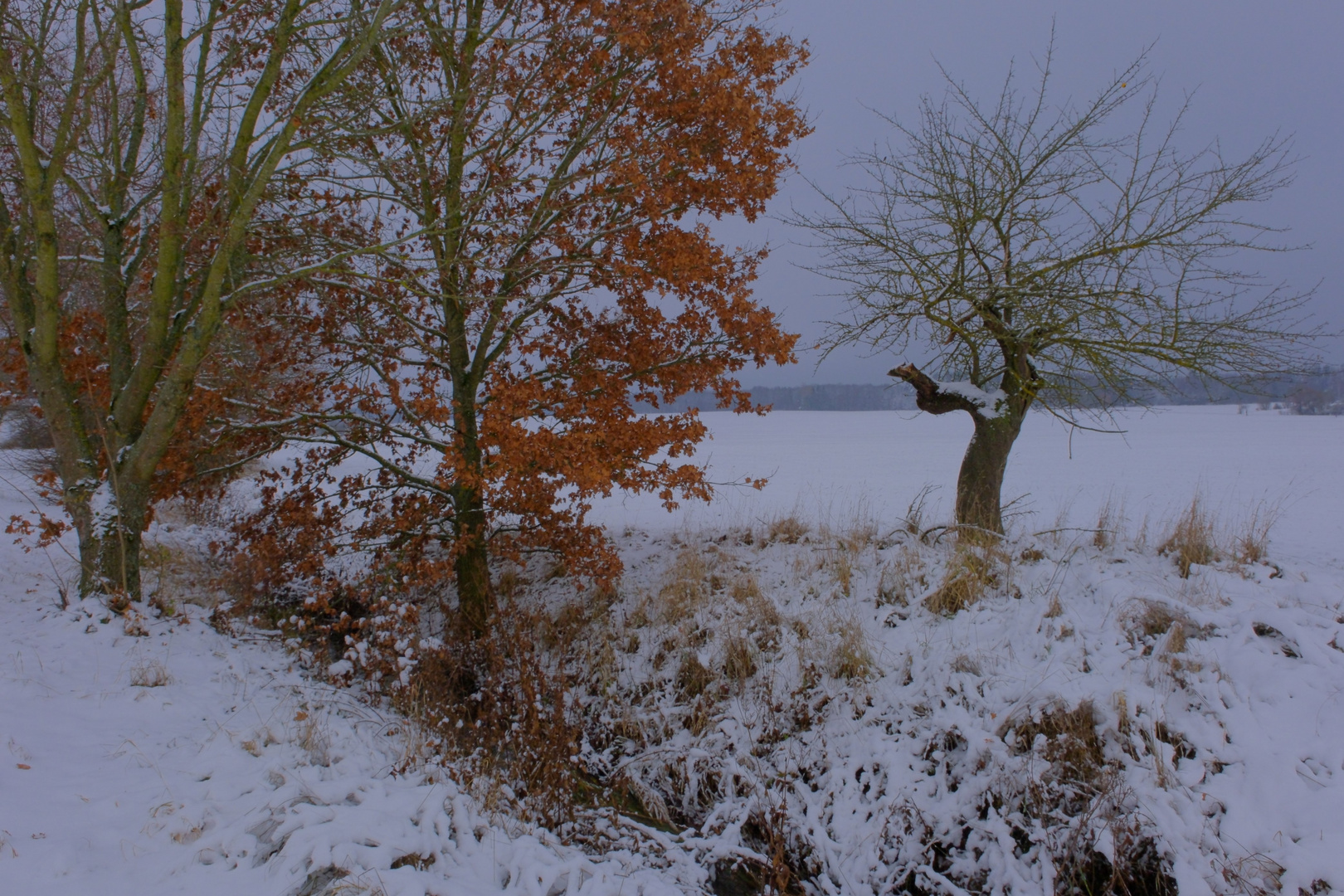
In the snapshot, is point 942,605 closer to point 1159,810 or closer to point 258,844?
point 1159,810

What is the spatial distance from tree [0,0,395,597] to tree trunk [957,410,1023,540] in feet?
23.8

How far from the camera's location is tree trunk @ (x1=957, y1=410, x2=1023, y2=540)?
287 inches

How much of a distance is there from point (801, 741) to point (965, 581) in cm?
219

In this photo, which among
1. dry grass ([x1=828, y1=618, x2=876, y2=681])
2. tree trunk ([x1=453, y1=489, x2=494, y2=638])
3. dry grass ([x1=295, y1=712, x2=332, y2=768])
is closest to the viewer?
dry grass ([x1=295, y1=712, x2=332, y2=768])

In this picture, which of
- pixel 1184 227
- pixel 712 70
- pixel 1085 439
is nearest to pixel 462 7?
pixel 712 70

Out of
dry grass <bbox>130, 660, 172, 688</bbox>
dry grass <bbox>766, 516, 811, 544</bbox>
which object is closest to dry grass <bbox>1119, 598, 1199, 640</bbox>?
dry grass <bbox>766, 516, 811, 544</bbox>

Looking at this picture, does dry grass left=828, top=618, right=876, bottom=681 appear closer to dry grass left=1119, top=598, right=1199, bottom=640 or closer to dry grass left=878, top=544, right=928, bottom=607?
dry grass left=878, top=544, right=928, bottom=607

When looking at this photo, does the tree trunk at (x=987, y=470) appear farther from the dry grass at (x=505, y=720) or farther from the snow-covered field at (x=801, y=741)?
the dry grass at (x=505, y=720)

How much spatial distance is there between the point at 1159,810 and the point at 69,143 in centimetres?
931

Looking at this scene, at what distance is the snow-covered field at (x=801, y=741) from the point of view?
3051 mm

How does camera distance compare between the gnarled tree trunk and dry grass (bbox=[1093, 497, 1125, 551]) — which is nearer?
dry grass (bbox=[1093, 497, 1125, 551])

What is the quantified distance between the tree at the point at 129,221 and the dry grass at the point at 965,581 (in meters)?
6.30

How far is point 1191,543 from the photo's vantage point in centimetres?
589

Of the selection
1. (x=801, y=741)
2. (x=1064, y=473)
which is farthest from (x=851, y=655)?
(x=1064, y=473)
